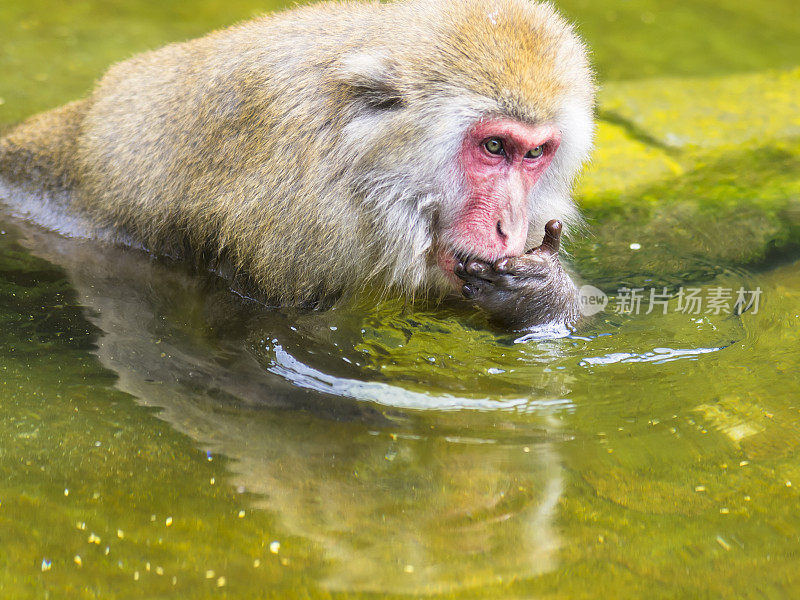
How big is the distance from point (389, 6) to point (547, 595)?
3.26 metres

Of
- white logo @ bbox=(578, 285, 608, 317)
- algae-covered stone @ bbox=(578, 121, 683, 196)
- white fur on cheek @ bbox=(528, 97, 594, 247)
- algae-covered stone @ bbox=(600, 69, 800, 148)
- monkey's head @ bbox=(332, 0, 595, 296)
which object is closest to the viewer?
monkey's head @ bbox=(332, 0, 595, 296)

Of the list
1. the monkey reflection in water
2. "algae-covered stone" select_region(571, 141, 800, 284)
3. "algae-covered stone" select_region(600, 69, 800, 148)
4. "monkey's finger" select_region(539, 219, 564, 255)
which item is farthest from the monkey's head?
"algae-covered stone" select_region(600, 69, 800, 148)

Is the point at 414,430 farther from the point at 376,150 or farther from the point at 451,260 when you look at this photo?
the point at 376,150

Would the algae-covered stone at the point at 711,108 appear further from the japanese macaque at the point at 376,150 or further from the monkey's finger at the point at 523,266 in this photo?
the monkey's finger at the point at 523,266

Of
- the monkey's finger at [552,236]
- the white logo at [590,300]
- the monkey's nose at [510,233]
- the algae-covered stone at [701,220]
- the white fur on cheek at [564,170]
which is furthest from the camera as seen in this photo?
the algae-covered stone at [701,220]

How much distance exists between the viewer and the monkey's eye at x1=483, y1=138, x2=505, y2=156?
4.41 m

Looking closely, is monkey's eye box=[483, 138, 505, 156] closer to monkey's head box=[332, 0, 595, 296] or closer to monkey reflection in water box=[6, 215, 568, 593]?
monkey's head box=[332, 0, 595, 296]

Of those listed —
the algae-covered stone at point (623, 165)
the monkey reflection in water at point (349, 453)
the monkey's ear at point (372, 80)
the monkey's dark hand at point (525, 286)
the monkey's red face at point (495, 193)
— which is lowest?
the monkey reflection in water at point (349, 453)

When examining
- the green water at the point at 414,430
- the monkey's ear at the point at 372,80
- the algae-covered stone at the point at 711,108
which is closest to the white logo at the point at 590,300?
the green water at the point at 414,430

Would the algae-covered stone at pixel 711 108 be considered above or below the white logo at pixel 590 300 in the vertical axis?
above

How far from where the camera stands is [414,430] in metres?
4.01

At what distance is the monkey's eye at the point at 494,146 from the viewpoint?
441 centimetres

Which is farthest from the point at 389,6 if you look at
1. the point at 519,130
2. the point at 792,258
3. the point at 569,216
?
the point at 792,258

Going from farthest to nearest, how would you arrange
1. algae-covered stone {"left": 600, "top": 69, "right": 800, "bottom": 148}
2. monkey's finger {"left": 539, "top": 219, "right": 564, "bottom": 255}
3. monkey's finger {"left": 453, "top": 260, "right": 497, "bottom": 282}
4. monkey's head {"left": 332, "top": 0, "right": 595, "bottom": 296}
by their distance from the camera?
algae-covered stone {"left": 600, "top": 69, "right": 800, "bottom": 148}
monkey's finger {"left": 539, "top": 219, "right": 564, "bottom": 255}
monkey's finger {"left": 453, "top": 260, "right": 497, "bottom": 282}
monkey's head {"left": 332, "top": 0, "right": 595, "bottom": 296}
